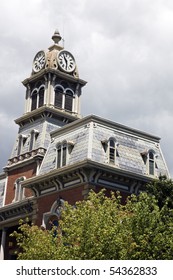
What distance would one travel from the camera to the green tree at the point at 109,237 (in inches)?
930

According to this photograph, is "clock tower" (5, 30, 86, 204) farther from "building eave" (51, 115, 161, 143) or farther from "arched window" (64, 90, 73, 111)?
"building eave" (51, 115, 161, 143)

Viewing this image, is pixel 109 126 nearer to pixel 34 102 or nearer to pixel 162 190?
pixel 162 190

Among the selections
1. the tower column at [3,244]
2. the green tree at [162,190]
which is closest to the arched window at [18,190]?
the tower column at [3,244]

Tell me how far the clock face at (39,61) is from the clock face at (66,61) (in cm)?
152

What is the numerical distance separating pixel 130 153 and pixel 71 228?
1341cm

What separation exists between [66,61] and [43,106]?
20.2 feet

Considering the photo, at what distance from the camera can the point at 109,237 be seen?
23609mm

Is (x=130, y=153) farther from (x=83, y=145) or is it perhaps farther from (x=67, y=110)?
(x=67, y=110)

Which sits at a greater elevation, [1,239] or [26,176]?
[26,176]

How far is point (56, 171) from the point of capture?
35938 mm

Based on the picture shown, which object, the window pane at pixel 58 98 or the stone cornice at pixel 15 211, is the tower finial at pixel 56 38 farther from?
the stone cornice at pixel 15 211

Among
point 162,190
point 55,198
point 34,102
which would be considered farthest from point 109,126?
point 34,102
